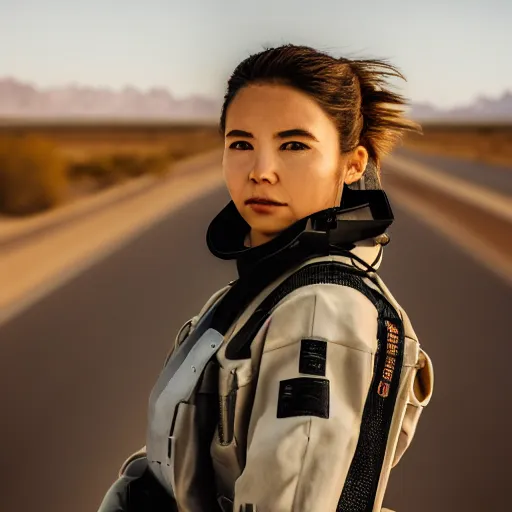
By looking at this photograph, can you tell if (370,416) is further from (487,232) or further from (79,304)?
(487,232)

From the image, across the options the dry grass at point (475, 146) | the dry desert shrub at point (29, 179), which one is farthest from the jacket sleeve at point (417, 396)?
the dry grass at point (475, 146)

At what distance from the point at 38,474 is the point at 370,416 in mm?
3802

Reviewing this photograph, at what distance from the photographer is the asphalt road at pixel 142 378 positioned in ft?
16.4

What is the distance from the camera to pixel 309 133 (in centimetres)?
188

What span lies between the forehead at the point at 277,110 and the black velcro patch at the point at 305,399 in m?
0.51

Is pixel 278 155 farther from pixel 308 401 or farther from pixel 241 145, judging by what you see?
pixel 308 401

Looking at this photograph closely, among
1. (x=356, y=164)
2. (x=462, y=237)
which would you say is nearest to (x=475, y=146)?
(x=462, y=237)

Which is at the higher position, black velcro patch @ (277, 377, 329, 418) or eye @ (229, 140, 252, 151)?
eye @ (229, 140, 252, 151)

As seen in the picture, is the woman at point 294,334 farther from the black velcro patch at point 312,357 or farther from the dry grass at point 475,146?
the dry grass at point 475,146

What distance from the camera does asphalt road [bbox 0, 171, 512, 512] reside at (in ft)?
16.4

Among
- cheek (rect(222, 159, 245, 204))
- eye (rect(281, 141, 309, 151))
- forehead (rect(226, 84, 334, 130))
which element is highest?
forehead (rect(226, 84, 334, 130))

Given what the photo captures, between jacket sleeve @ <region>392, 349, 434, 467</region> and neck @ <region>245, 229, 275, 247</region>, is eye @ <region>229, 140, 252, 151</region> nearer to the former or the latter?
neck @ <region>245, 229, 275, 247</region>

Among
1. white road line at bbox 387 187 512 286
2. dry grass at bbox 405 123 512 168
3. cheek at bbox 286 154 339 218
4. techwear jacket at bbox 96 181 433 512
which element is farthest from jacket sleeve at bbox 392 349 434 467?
dry grass at bbox 405 123 512 168

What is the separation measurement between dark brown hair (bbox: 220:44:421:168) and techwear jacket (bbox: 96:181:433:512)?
17 centimetres
